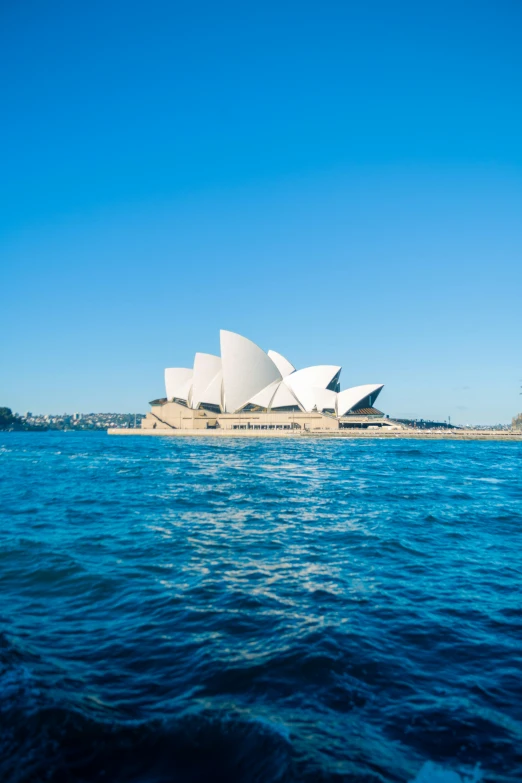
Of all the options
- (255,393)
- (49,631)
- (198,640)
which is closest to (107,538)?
(49,631)

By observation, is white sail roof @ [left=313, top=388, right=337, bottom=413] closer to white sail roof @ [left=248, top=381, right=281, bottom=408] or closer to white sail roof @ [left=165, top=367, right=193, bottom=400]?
white sail roof @ [left=248, top=381, right=281, bottom=408]

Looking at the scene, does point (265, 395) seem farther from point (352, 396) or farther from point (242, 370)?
point (352, 396)

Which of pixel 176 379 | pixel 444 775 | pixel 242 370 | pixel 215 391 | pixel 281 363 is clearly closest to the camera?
pixel 444 775

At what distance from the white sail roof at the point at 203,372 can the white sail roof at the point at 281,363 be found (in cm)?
848

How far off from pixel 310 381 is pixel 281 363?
572 cm

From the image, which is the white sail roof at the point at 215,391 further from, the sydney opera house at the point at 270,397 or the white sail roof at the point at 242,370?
the white sail roof at the point at 242,370

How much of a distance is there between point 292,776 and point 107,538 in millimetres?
7136

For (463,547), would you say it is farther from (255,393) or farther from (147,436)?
(147,436)

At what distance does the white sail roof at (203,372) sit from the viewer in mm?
69812

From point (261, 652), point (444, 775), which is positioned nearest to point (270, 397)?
point (261, 652)

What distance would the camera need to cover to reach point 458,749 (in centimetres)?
297

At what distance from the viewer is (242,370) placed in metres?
65.1

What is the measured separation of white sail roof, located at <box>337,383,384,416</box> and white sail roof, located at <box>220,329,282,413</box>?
9817 millimetres

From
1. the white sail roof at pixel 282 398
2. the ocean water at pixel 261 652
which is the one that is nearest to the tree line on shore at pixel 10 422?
the white sail roof at pixel 282 398
